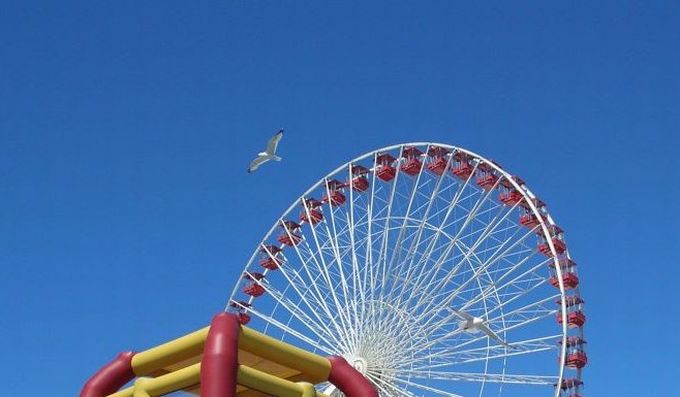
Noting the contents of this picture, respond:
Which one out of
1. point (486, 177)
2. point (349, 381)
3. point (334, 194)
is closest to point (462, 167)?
point (486, 177)

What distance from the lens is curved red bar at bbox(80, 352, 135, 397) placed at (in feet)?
75.9

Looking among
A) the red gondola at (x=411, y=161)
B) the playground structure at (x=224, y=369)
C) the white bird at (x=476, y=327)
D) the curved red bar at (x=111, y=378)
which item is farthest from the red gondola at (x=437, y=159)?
the curved red bar at (x=111, y=378)

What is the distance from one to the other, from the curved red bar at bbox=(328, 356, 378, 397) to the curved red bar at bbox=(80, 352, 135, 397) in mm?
4597

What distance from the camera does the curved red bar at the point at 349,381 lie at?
75.8ft

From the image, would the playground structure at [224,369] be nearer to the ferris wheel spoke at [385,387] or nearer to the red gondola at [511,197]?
the ferris wheel spoke at [385,387]

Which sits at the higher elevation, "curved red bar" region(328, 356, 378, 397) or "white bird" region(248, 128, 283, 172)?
"white bird" region(248, 128, 283, 172)

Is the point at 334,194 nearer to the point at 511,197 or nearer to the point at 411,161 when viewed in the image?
the point at 411,161

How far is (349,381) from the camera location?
76.0 ft

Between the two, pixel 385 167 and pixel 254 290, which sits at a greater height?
pixel 385 167

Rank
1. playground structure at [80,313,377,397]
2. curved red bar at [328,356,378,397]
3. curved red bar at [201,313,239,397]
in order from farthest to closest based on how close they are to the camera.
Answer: curved red bar at [328,356,378,397]
playground structure at [80,313,377,397]
curved red bar at [201,313,239,397]

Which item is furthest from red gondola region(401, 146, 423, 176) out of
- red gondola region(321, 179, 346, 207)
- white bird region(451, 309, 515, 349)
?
white bird region(451, 309, 515, 349)

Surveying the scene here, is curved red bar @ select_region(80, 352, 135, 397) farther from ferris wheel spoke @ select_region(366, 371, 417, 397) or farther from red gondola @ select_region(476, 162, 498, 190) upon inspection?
red gondola @ select_region(476, 162, 498, 190)

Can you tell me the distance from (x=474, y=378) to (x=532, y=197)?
730 centimetres

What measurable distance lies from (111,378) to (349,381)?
5.45 meters
